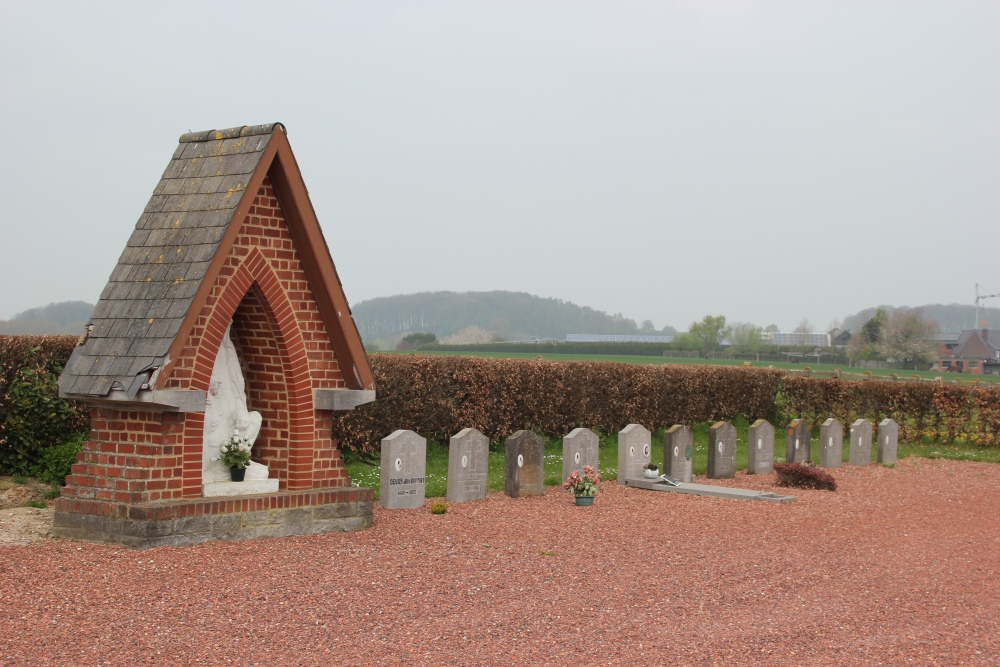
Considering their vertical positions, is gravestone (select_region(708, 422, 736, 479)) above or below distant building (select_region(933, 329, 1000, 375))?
below

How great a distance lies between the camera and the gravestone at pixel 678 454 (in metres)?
16.2

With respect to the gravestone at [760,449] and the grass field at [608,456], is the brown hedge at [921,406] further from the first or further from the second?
the gravestone at [760,449]

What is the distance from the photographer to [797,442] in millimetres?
19641

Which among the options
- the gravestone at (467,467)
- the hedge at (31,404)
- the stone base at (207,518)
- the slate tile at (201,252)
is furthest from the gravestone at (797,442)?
the slate tile at (201,252)

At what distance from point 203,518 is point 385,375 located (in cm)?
904

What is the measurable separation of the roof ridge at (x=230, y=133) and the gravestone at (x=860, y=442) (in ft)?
49.1

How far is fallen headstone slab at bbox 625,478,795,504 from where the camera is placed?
47.4ft

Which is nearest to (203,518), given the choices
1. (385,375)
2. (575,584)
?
(575,584)

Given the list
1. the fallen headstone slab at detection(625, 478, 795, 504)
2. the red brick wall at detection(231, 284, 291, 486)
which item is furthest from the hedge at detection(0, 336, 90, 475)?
the fallen headstone slab at detection(625, 478, 795, 504)

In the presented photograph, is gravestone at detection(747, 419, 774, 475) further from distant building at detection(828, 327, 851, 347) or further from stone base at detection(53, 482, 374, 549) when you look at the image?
distant building at detection(828, 327, 851, 347)

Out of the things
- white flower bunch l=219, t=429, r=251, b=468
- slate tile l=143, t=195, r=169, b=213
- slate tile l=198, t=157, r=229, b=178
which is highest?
slate tile l=198, t=157, r=229, b=178

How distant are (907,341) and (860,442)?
69.0 meters

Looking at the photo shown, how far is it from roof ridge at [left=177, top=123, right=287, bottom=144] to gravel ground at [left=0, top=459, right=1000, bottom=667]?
3.89m

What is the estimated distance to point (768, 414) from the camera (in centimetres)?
2728
